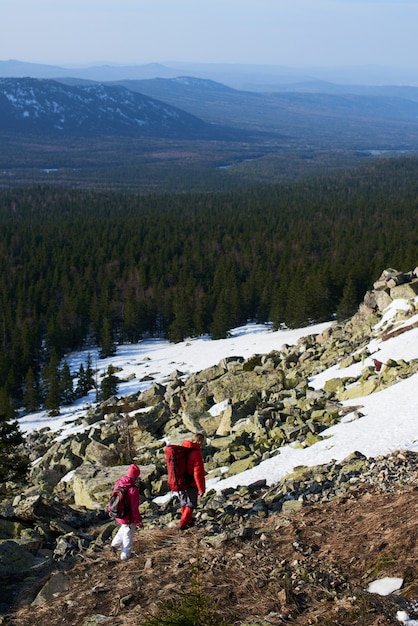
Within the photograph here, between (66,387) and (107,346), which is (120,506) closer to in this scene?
(66,387)

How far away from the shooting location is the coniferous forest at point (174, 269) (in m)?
69.4

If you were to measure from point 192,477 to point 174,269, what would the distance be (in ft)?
284

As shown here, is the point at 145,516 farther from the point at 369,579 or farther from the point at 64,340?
the point at 64,340

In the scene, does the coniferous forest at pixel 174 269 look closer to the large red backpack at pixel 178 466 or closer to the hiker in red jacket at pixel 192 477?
the hiker in red jacket at pixel 192 477

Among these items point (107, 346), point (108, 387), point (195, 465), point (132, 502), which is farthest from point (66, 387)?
point (132, 502)

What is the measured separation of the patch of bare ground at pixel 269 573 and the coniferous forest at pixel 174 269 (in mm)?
45361

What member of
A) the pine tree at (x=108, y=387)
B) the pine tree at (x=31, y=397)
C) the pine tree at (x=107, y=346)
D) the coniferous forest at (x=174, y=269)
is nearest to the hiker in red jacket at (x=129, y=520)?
the pine tree at (x=108, y=387)

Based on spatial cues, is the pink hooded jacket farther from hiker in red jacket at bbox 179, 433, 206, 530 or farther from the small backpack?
hiker in red jacket at bbox 179, 433, 206, 530

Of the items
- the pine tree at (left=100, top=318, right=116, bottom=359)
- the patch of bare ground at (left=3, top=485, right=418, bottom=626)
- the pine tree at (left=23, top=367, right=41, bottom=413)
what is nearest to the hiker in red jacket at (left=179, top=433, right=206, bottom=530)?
the patch of bare ground at (left=3, top=485, right=418, bottom=626)

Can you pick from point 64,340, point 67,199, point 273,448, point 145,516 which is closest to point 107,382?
point 64,340

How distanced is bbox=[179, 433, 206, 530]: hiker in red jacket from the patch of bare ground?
0.32m

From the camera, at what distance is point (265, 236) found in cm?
11250

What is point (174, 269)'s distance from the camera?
316ft

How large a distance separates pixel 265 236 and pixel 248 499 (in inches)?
4006
